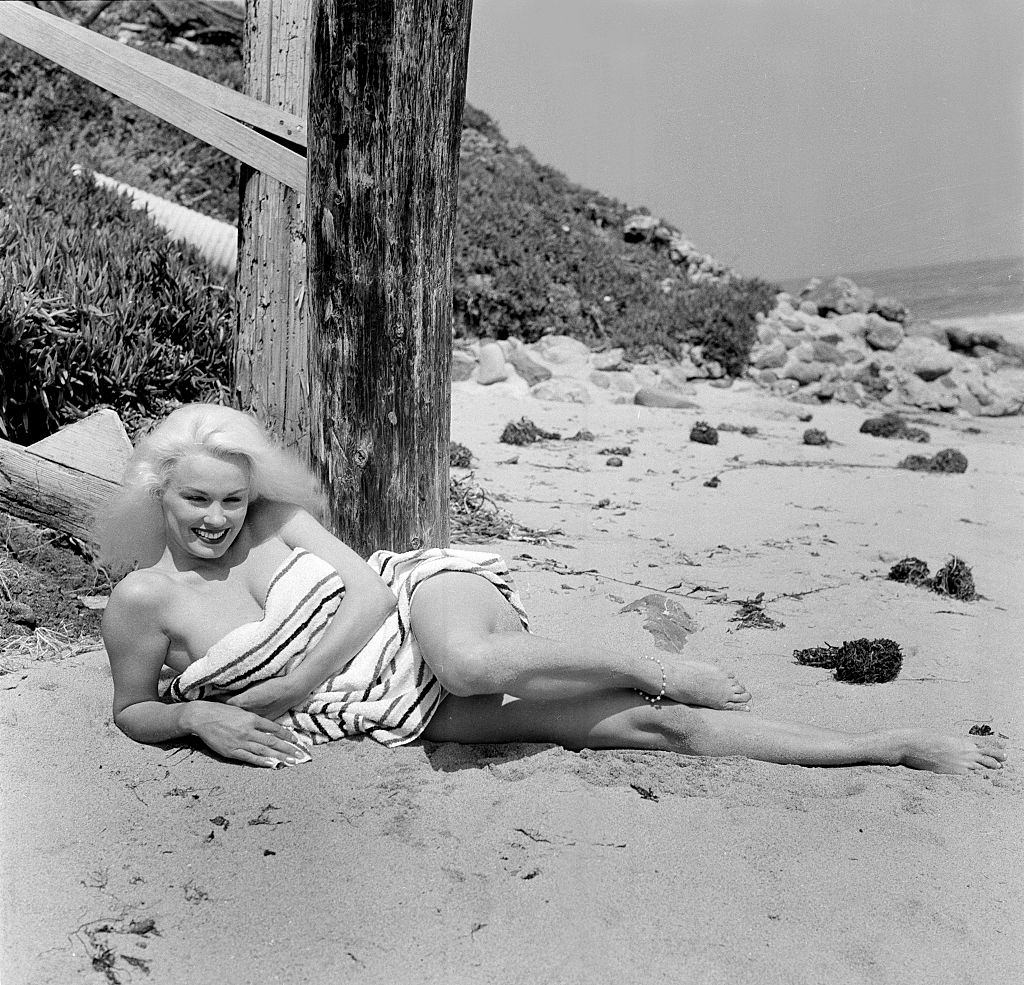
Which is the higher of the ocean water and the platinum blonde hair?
the ocean water

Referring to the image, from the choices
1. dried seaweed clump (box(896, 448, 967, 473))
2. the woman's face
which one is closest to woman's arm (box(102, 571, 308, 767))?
the woman's face

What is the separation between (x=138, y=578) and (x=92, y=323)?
329cm

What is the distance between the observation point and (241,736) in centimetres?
301

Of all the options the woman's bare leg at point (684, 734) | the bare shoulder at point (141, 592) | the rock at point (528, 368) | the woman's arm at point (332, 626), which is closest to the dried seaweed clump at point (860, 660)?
the woman's bare leg at point (684, 734)

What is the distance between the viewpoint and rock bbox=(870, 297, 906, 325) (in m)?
16.5

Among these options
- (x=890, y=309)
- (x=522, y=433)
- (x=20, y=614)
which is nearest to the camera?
(x=20, y=614)

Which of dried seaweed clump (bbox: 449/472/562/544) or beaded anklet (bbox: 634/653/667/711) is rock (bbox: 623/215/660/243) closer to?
dried seaweed clump (bbox: 449/472/562/544)

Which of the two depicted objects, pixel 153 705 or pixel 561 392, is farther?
pixel 561 392

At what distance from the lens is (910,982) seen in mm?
2205

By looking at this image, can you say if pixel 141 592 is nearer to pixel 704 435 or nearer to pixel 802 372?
pixel 704 435

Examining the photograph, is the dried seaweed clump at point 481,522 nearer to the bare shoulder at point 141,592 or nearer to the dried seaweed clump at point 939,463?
the bare shoulder at point 141,592

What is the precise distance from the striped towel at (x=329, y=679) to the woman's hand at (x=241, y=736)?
0.25 feet

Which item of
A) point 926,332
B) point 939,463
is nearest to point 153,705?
point 939,463

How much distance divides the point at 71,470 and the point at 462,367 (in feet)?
22.5
